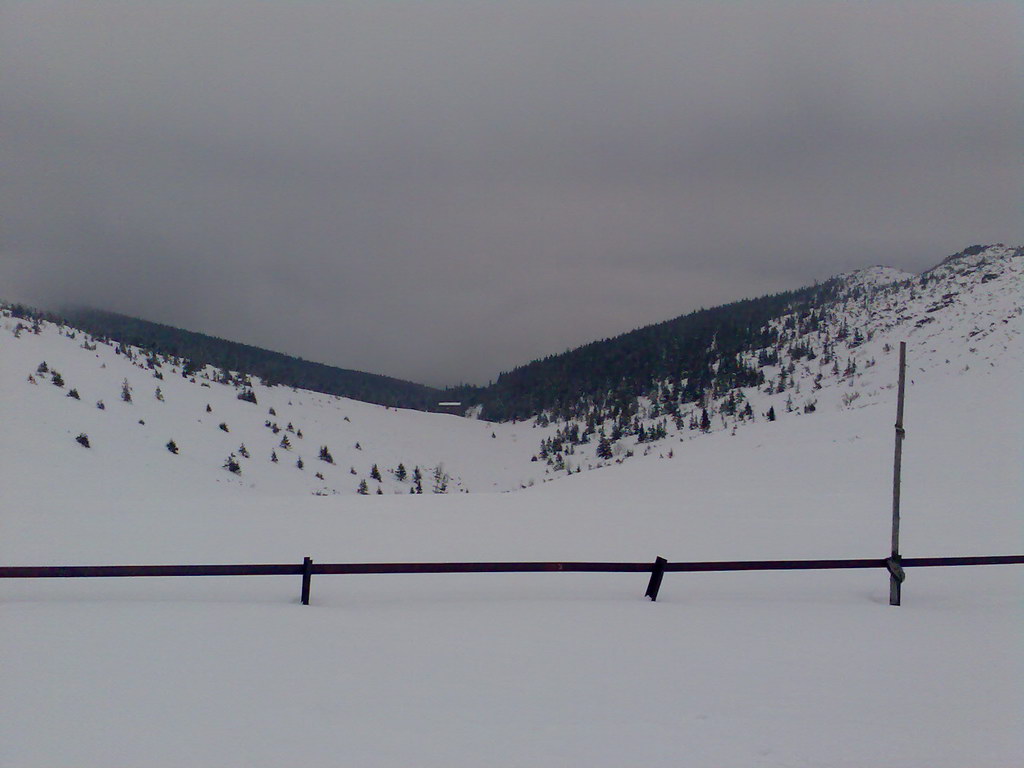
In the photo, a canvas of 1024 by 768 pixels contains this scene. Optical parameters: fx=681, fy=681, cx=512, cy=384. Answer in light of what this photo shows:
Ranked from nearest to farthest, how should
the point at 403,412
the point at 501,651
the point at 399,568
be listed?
the point at 501,651
the point at 399,568
the point at 403,412

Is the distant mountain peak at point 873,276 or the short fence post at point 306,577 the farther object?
the distant mountain peak at point 873,276

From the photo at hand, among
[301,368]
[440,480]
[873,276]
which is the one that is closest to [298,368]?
[301,368]

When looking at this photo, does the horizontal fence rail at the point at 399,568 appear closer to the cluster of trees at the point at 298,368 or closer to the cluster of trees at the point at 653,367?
the cluster of trees at the point at 653,367

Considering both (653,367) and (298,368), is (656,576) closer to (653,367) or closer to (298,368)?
(653,367)

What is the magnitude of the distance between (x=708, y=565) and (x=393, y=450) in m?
40.6

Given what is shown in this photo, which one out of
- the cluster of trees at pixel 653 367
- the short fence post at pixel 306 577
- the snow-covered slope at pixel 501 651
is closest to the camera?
the snow-covered slope at pixel 501 651

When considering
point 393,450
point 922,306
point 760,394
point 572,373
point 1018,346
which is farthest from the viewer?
point 572,373

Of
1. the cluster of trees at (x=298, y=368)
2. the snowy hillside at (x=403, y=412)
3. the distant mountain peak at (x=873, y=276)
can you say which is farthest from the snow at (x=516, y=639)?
the distant mountain peak at (x=873, y=276)

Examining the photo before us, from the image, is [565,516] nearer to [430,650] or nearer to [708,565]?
[708,565]

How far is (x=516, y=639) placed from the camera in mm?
6746

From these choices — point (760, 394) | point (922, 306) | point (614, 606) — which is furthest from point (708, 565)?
point (922, 306)

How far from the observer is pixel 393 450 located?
155ft

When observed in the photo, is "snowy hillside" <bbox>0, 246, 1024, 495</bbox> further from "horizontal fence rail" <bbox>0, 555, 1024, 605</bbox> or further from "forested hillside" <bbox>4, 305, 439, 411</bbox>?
A: "forested hillside" <bbox>4, 305, 439, 411</bbox>

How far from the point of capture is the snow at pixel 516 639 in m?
4.77
